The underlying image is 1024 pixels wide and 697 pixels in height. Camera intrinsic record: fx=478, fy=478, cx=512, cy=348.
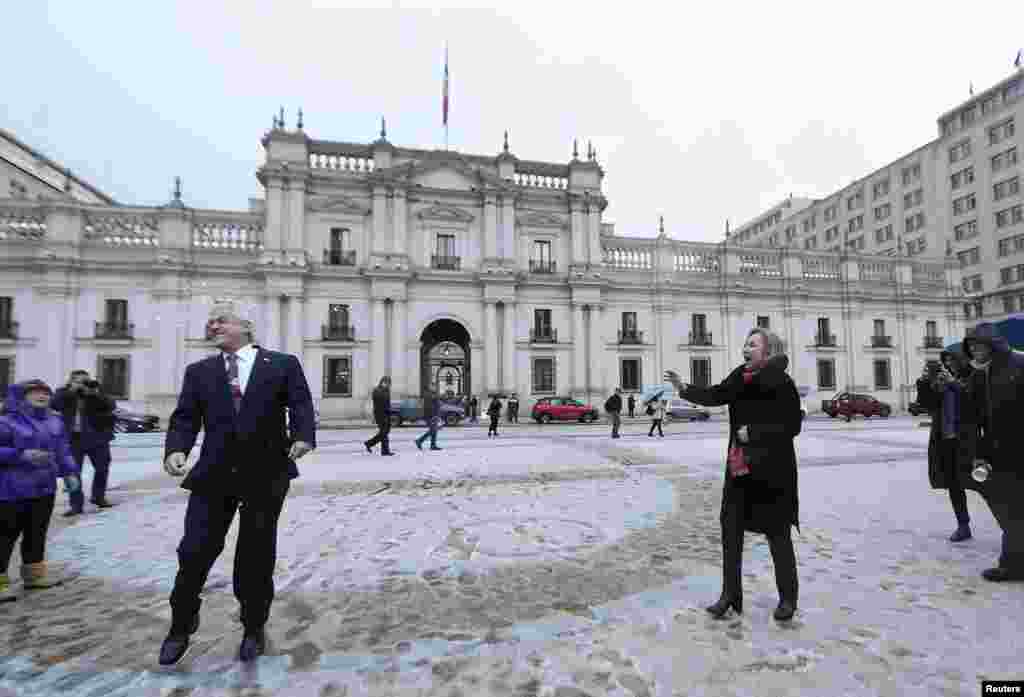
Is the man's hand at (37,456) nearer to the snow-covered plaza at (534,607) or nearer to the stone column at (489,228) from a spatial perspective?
the snow-covered plaza at (534,607)

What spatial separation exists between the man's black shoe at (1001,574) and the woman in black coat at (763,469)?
1877 mm

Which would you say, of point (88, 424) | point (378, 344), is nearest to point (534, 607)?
point (88, 424)

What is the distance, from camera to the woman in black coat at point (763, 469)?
113 inches

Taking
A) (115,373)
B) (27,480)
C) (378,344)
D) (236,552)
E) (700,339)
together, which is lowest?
(236,552)

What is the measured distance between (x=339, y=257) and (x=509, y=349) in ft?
34.3

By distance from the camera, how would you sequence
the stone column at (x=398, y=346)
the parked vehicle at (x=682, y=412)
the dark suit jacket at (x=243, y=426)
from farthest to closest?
the parked vehicle at (x=682, y=412), the stone column at (x=398, y=346), the dark suit jacket at (x=243, y=426)

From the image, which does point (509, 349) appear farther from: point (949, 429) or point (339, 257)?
point (949, 429)

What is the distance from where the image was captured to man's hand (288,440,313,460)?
269 centimetres

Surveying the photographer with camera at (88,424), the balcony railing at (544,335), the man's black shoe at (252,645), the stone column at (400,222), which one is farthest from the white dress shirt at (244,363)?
the balcony railing at (544,335)

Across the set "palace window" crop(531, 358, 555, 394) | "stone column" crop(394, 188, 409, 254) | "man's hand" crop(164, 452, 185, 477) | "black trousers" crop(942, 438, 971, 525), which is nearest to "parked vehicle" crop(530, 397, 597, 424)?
"palace window" crop(531, 358, 555, 394)

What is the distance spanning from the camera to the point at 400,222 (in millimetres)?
25859

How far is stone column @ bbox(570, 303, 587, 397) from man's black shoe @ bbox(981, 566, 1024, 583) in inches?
928

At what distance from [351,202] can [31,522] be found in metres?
24.6

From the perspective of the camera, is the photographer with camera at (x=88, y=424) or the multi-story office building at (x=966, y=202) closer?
the photographer with camera at (x=88, y=424)
